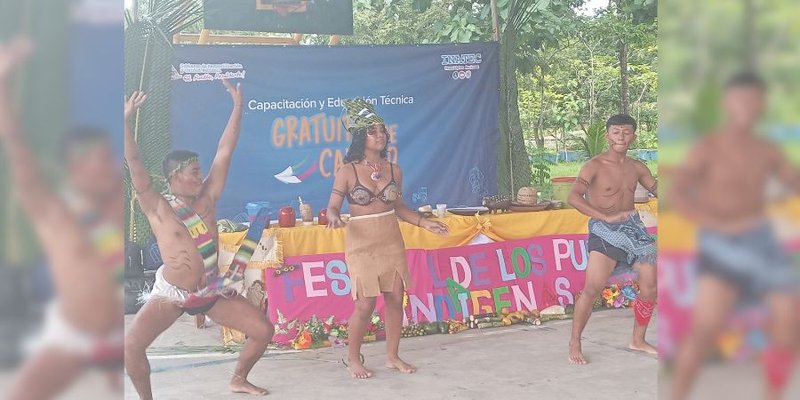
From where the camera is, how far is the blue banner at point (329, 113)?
7.93 meters

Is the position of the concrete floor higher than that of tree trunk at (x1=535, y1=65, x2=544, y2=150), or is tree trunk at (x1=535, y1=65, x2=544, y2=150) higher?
tree trunk at (x1=535, y1=65, x2=544, y2=150)

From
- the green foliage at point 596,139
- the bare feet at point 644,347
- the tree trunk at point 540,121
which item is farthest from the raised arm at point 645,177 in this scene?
the tree trunk at point 540,121

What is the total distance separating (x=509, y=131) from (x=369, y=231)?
11.9ft

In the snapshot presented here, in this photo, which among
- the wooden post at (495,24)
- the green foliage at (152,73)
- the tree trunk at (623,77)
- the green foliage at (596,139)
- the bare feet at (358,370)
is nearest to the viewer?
the bare feet at (358,370)

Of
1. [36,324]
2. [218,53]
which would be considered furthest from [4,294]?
[218,53]

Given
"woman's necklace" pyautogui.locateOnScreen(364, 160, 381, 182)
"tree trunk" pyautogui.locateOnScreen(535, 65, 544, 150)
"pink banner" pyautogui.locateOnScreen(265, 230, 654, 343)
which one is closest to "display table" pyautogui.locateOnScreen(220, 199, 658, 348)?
"pink banner" pyautogui.locateOnScreen(265, 230, 654, 343)

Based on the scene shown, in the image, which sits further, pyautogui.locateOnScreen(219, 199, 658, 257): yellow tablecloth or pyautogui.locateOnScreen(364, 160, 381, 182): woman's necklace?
pyautogui.locateOnScreen(219, 199, 658, 257): yellow tablecloth

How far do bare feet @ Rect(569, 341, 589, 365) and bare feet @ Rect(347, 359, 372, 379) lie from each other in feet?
4.37

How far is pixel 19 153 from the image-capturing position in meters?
1.65

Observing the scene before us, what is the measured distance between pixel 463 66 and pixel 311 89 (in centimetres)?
152

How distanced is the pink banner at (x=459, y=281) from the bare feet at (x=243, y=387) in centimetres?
102

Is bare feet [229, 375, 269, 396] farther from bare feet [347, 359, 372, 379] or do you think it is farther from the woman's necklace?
the woman's necklace

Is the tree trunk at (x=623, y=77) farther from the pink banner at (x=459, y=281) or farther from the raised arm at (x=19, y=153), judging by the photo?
the raised arm at (x=19, y=153)

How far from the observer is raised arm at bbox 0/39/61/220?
64.1 inches
